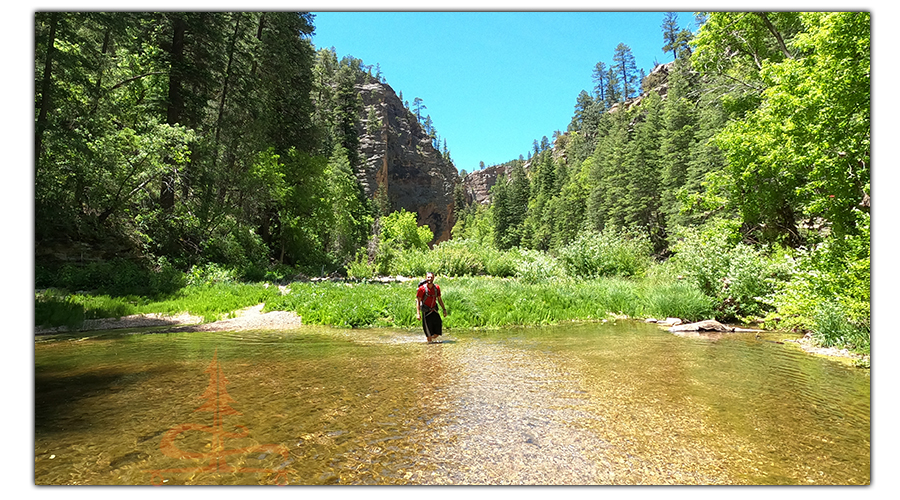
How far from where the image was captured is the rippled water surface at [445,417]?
10.9 ft

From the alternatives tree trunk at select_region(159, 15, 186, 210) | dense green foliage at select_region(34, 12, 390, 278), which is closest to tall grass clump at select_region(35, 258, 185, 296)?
dense green foliage at select_region(34, 12, 390, 278)

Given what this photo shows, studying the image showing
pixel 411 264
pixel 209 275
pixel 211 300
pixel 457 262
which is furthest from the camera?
pixel 411 264

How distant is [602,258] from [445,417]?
66.6 feet

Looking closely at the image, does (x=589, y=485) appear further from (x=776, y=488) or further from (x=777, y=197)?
(x=777, y=197)

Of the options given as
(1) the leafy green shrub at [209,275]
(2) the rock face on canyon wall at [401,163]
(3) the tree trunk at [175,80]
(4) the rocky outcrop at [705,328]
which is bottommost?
(4) the rocky outcrop at [705,328]

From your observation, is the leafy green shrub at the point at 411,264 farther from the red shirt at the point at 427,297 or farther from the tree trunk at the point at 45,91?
the tree trunk at the point at 45,91

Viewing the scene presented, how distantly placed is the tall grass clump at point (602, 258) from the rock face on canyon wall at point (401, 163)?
6783 cm

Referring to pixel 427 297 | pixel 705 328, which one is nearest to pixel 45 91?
pixel 427 297

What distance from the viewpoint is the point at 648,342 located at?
9.54m

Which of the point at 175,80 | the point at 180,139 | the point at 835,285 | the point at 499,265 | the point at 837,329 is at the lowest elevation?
the point at 837,329

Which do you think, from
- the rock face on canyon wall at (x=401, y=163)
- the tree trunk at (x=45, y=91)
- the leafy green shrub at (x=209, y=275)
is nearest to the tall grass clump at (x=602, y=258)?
the leafy green shrub at (x=209, y=275)

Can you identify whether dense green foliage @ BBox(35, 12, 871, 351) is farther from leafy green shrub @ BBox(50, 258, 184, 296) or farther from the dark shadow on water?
the dark shadow on water

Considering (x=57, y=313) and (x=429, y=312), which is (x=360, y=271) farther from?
(x=429, y=312)

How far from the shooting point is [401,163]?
335ft
